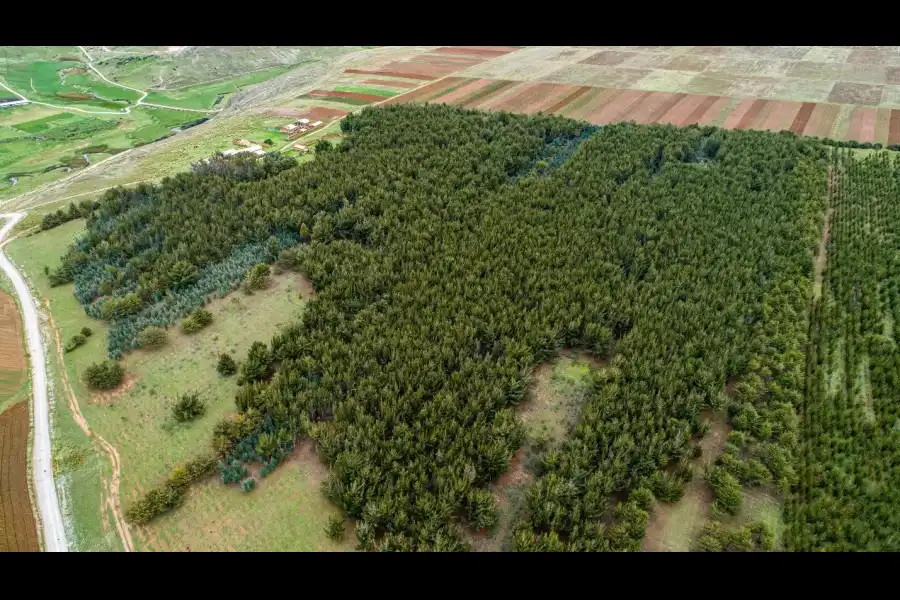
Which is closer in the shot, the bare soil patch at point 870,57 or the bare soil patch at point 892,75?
the bare soil patch at point 892,75

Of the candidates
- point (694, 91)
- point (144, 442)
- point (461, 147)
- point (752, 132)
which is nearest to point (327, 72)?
point (461, 147)

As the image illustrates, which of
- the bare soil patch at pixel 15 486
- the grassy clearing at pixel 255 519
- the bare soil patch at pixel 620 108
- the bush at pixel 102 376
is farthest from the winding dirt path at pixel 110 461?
the bare soil patch at pixel 620 108

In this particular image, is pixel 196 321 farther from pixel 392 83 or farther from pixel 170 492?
pixel 392 83

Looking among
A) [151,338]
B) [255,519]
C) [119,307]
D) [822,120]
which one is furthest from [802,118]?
[119,307]

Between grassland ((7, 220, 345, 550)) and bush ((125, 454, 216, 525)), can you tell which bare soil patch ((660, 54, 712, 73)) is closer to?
grassland ((7, 220, 345, 550))

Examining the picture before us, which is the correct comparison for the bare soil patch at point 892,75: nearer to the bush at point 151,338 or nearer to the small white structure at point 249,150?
the small white structure at point 249,150

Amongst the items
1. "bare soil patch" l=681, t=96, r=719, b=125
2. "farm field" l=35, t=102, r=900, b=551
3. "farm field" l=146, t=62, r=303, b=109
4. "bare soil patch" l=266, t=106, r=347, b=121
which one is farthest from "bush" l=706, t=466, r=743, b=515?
"farm field" l=146, t=62, r=303, b=109

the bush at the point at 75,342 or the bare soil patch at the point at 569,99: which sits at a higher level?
the bare soil patch at the point at 569,99

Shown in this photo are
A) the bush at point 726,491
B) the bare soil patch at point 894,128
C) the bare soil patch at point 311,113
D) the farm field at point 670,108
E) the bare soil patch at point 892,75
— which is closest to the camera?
the bush at point 726,491
